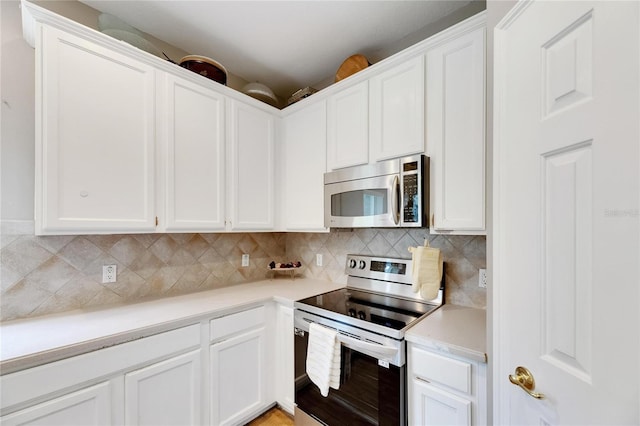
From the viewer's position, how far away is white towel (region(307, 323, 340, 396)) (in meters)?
1.46

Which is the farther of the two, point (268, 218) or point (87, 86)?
point (268, 218)

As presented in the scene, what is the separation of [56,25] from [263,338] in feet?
6.89

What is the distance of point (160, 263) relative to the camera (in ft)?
6.17

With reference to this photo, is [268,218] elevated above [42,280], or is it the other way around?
[268,218]

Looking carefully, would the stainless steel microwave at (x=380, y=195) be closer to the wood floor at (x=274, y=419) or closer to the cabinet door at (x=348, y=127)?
the cabinet door at (x=348, y=127)

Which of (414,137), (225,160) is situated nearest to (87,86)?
(225,160)

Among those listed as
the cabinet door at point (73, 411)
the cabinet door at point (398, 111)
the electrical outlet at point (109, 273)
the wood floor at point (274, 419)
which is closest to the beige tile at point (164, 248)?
the electrical outlet at point (109, 273)

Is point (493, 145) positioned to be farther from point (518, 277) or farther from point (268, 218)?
point (268, 218)

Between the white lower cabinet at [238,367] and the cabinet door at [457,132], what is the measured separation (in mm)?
1361

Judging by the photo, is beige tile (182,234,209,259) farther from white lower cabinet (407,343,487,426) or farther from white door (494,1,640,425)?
white door (494,1,640,425)

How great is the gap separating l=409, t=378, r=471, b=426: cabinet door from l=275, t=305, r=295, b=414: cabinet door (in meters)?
0.84

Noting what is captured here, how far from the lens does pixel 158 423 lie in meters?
1.35

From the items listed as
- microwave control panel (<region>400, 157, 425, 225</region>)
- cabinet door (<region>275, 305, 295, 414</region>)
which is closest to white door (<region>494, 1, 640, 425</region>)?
microwave control panel (<region>400, 157, 425, 225</region>)

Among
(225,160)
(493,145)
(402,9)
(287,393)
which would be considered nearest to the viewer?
(493,145)
